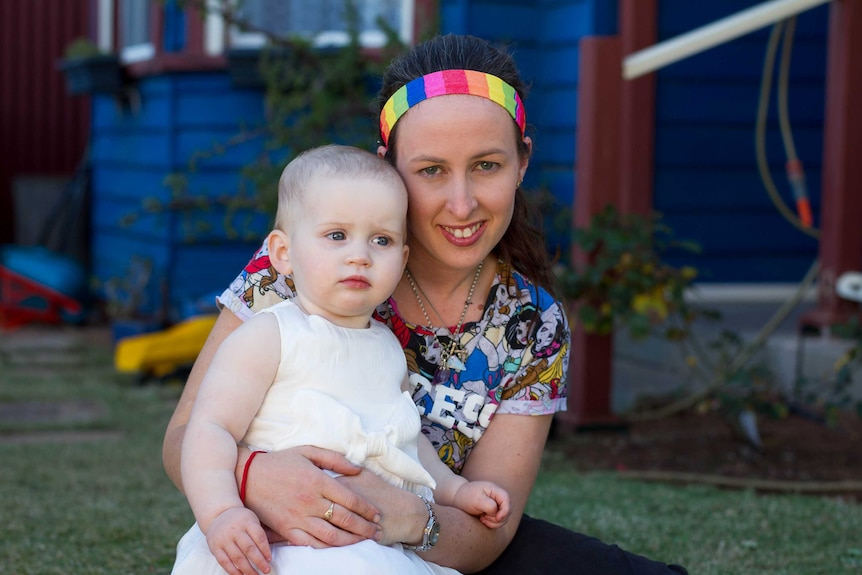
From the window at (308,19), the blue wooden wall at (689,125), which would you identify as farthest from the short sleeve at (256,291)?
the window at (308,19)

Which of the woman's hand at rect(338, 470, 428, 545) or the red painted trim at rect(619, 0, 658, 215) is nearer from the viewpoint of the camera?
the woman's hand at rect(338, 470, 428, 545)

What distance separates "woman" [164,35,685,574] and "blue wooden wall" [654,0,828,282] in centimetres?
397

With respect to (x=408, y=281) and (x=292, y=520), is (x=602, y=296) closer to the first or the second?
(x=408, y=281)

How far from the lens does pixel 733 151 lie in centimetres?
621

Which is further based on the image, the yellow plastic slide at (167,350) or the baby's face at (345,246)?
the yellow plastic slide at (167,350)

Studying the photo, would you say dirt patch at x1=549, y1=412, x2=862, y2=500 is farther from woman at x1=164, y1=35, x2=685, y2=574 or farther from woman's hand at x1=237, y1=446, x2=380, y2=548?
woman's hand at x1=237, y1=446, x2=380, y2=548

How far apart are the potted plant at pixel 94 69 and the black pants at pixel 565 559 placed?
6637 millimetres

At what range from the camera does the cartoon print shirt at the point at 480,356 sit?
2113 mm

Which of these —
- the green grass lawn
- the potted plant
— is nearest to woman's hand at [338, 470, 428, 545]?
the green grass lawn

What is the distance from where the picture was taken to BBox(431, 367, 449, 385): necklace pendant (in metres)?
2.15

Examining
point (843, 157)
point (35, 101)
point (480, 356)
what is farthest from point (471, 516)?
point (35, 101)

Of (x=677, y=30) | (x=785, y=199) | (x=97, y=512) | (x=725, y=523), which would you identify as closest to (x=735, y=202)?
(x=785, y=199)

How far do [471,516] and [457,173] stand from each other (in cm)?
62

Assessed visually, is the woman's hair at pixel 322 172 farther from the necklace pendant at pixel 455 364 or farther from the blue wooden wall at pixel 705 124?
the blue wooden wall at pixel 705 124
